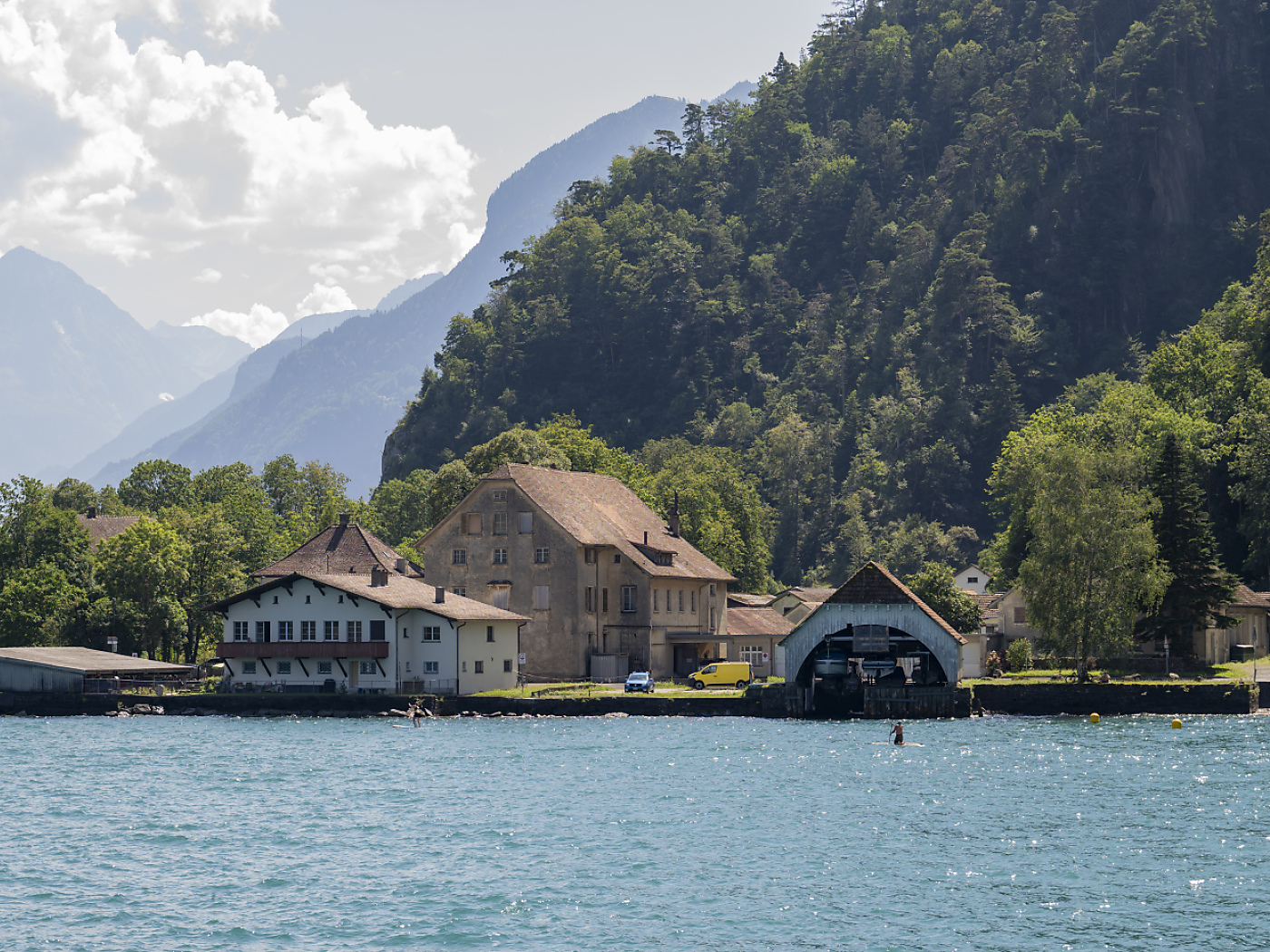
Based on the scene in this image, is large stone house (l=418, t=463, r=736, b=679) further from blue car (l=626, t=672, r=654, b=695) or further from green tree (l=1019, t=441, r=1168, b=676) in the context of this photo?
green tree (l=1019, t=441, r=1168, b=676)

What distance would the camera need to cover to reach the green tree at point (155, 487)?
182m

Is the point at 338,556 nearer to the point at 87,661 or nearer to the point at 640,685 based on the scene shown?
the point at 87,661

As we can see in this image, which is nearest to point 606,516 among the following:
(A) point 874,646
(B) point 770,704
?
(B) point 770,704

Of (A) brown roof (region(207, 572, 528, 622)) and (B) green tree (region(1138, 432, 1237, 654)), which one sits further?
(B) green tree (region(1138, 432, 1237, 654))

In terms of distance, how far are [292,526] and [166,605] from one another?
43.1 meters

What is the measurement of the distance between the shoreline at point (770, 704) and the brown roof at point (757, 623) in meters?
22.7

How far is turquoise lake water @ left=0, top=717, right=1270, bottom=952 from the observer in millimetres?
36375

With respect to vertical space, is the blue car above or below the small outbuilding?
below

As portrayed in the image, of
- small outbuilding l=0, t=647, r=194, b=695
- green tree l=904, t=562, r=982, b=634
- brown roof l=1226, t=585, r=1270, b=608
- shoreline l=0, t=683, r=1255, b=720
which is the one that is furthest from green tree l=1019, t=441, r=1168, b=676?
small outbuilding l=0, t=647, r=194, b=695

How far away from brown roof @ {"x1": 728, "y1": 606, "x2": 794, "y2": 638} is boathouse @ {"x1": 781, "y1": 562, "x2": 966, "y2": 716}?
1988 centimetres

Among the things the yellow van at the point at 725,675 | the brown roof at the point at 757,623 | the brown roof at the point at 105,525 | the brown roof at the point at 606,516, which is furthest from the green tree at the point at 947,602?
the brown roof at the point at 105,525

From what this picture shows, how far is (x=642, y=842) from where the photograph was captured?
48.5 meters

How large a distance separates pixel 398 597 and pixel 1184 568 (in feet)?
165

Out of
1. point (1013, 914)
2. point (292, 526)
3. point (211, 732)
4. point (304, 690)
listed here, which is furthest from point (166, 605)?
point (1013, 914)
